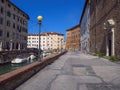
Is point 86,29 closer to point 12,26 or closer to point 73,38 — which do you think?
point 12,26

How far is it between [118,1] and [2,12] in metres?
37.3

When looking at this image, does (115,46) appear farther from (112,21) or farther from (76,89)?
(76,89)

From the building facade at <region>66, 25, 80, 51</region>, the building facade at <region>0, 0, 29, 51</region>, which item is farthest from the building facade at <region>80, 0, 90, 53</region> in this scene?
the building facade at <region>66, 25, 80, 51</region>

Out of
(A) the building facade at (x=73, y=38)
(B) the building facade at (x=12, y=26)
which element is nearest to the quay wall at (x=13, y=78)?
(B) the building facade at (x=12, y=26)

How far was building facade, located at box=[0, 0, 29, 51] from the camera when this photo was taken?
55.1 meters

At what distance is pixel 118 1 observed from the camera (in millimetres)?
24172

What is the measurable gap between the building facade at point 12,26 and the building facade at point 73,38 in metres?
47.6

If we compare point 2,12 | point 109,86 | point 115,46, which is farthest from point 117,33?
point 2,12

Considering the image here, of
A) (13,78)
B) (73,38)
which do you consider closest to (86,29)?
(13,78)

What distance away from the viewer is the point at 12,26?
2485 inches

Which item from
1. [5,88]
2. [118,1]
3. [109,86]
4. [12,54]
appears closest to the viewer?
[5,88]

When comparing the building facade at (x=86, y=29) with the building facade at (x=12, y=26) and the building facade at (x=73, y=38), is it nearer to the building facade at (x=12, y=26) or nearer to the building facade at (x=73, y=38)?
the building facade at (x=12, y=26)

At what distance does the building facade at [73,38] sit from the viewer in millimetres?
121725

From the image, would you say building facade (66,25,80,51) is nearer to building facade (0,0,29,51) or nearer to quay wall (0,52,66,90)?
building facade (0,0,29,51)
